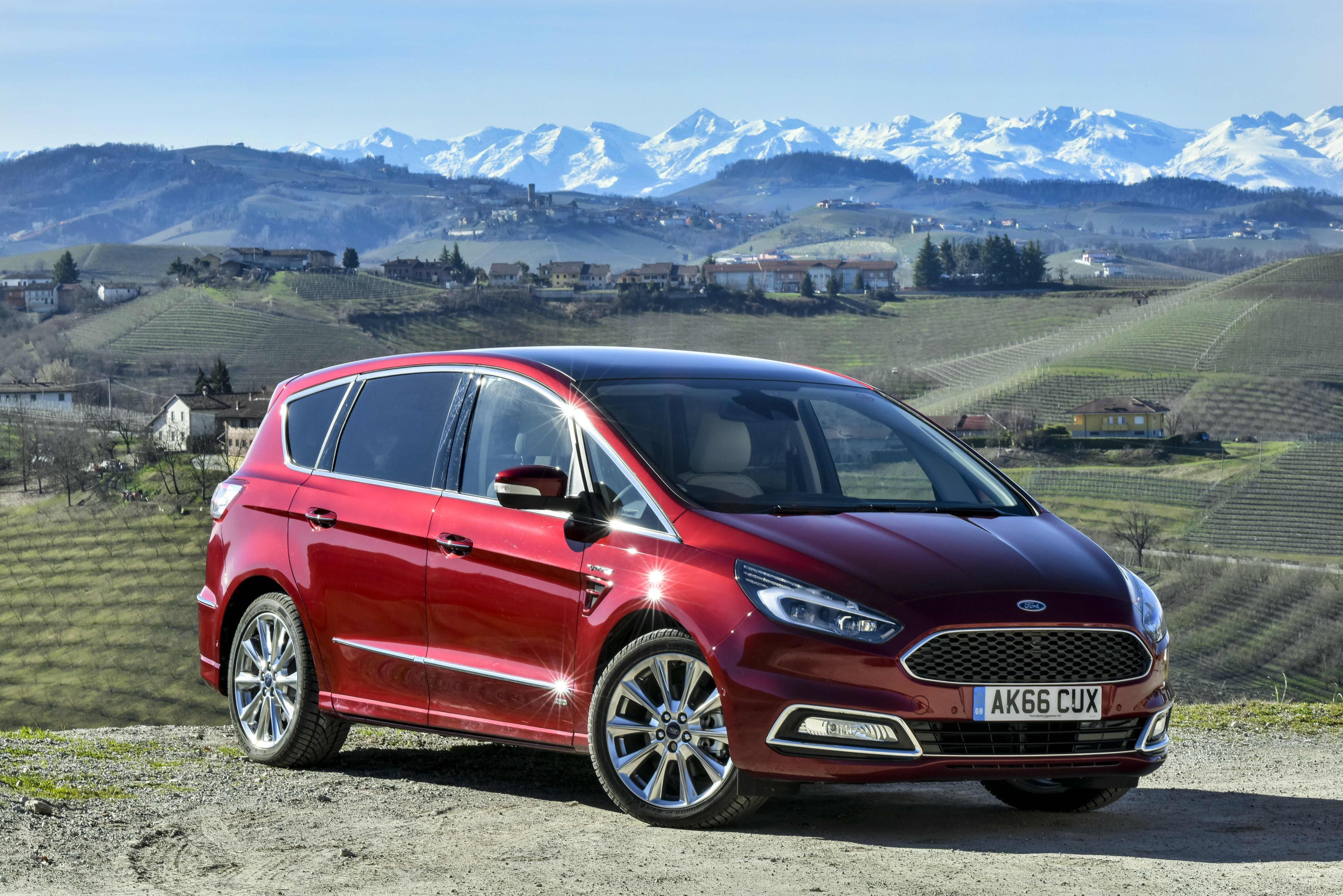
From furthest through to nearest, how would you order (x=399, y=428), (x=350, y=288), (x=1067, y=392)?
(x=350, y=288) < (x=1067, y=392) < (x=399, y=428)

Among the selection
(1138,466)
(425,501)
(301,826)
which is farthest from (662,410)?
(1138,466)

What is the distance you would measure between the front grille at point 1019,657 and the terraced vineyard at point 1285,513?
6886 cm

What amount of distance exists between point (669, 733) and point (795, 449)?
5.27ft

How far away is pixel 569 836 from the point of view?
532cm

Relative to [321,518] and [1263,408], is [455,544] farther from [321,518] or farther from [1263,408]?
[1263,408]

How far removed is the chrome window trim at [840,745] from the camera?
5117mm

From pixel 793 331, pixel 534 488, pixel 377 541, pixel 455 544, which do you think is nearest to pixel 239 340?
pixel 793 331

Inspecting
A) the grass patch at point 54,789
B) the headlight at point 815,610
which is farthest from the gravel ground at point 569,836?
the headlight at point 815,610

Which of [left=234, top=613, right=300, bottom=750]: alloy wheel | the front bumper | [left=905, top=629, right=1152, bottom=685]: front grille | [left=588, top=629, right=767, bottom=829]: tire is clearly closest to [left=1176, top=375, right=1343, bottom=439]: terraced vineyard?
[left=234, top=613, right=300, bottom=750]: alloy wheel

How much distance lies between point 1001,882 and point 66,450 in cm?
10178

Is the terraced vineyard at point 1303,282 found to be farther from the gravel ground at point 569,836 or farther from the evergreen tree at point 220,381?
the gravel ground at point 569,836

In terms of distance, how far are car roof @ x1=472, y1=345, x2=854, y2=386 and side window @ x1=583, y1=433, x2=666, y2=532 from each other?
44cm

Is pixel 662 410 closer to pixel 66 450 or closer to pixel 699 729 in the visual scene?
pixel 699 729

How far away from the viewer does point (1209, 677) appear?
176ft
